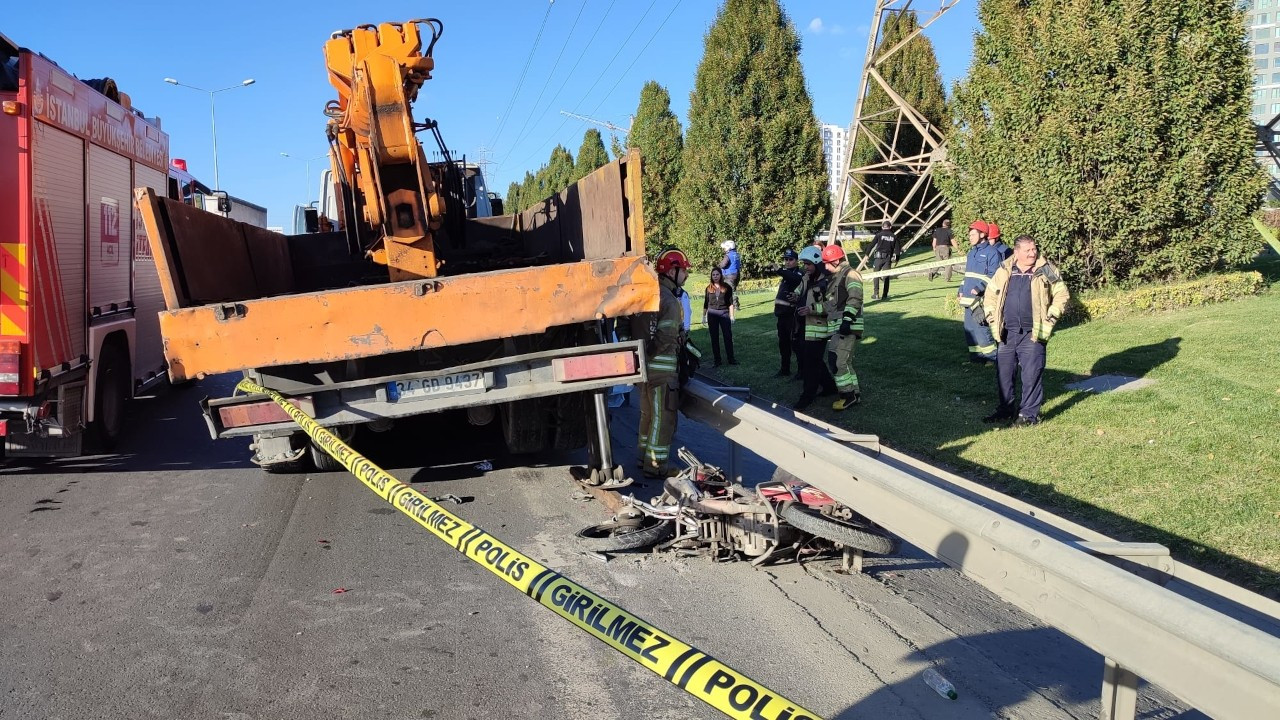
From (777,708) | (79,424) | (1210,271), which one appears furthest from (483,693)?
(1210,271)

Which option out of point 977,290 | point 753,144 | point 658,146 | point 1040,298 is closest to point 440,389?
point 1040,298

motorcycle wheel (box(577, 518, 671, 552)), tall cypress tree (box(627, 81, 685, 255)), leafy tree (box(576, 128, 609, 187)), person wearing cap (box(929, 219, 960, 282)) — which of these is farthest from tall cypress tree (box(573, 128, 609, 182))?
motorcycle wheel (box(577, 518, 671, 552))

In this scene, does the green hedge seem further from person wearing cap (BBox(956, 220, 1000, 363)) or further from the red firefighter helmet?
the red firefighter helmet

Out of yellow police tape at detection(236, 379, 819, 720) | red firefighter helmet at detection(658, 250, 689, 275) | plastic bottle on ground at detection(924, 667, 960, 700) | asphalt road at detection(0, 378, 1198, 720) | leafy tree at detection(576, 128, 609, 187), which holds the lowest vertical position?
plastic bottle on ground at detection(924, 667, 960, 700)

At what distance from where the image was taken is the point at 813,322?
30.9ft

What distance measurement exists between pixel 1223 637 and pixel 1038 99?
34.0 feet

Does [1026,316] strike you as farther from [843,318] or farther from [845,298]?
[845,298]

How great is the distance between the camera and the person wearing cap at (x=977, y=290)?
386 inches

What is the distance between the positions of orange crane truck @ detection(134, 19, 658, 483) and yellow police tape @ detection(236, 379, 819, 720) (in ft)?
7.82

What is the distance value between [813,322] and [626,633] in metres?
7.62

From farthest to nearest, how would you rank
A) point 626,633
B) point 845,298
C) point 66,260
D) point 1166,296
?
point 1166,296 → point 845,298 → point 66,260 → point 626,633

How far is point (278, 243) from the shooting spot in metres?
8.18

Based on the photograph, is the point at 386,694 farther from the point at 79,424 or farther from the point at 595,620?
the point at 79,424

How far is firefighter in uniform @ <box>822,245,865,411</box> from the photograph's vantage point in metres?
8.88
